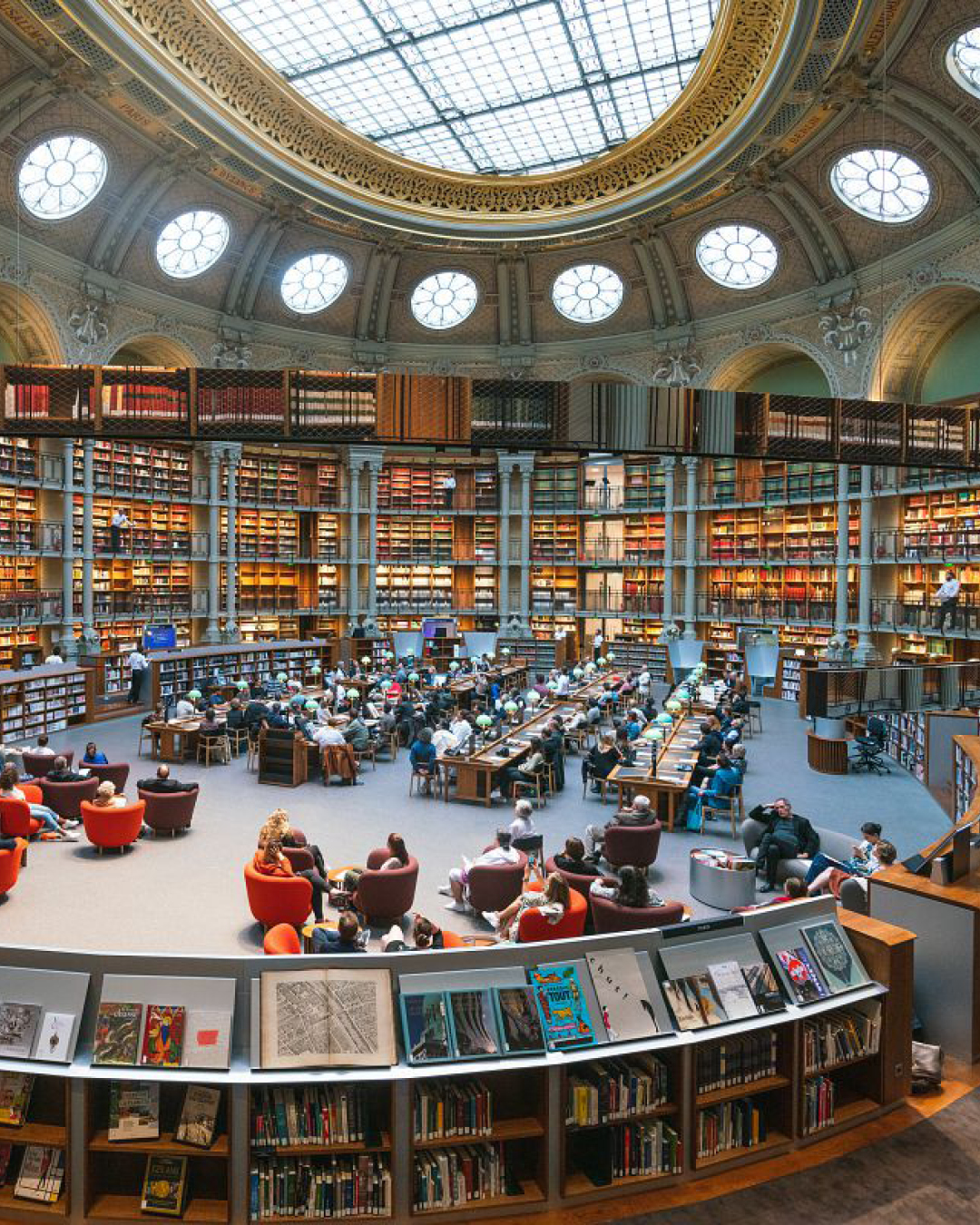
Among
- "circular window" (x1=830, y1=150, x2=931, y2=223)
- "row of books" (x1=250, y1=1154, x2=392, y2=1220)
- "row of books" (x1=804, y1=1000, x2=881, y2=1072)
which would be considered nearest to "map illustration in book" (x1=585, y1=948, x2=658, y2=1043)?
"row of books" (x1=804, y1=1000, x2=881, y2=1072)

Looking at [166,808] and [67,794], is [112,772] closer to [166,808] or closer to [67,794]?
[67,794]

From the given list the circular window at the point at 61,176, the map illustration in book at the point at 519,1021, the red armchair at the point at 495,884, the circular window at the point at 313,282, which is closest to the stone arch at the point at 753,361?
the circular window at the point at 313,282

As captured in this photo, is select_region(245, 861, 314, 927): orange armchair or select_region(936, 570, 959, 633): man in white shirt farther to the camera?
select_region(936, 570, 959, 633): man in white shirt

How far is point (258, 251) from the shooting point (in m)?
22.2

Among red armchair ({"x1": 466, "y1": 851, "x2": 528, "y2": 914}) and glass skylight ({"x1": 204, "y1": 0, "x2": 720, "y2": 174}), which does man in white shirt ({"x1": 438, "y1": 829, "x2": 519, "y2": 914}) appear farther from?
glass skylight ({"x1": 204, "y1": 0, "x2": 720, "y2": 174})

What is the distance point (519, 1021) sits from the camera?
11.7 feet

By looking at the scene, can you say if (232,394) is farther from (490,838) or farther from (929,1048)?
(929,1048)

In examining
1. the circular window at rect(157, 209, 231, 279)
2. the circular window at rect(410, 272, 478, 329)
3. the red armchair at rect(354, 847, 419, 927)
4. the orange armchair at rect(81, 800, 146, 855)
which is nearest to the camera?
the red armchair at rect(354, 847, 419, 927)

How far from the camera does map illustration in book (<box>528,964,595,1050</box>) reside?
3574mm

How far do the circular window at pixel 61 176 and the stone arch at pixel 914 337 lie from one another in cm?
1853

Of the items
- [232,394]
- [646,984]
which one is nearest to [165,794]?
[232,394]

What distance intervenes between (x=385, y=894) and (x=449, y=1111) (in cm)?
349

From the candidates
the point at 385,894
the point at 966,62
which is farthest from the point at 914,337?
the point at 385,894

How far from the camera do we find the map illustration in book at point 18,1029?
11.2 feet
